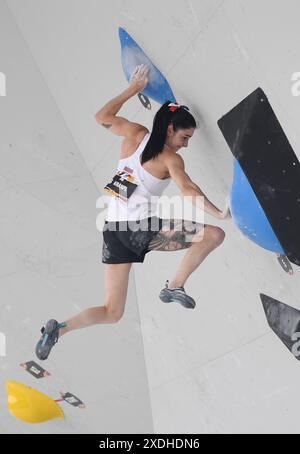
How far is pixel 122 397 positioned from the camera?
12.4 ft

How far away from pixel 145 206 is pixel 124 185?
0.11 metres

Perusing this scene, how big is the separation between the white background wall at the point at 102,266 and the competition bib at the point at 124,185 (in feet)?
0.72

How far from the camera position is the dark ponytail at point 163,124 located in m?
2.70

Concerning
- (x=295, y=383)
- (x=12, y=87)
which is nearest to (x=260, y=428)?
(x=295, y=383)

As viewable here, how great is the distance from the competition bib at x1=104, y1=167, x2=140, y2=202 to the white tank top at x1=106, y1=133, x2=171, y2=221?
0.04 ft

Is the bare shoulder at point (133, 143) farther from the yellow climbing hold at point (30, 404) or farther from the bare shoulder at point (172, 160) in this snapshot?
the yellow climbing hold at point (30, 404)

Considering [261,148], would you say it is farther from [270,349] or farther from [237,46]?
[270,349]

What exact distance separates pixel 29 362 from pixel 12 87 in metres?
1.35

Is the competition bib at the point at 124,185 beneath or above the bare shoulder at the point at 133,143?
beneath

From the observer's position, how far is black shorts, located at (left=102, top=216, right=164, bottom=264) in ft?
9.45
